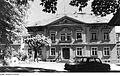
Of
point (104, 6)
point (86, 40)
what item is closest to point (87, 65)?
point (86, 40)

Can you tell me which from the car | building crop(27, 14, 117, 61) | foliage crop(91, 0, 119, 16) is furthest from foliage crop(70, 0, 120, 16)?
the car

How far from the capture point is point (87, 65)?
367 cm

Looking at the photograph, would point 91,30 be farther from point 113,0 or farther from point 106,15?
point 113,0

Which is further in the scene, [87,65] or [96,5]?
[96,5]

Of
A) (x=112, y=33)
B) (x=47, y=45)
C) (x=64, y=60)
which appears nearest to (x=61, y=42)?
(x=47, y=45)

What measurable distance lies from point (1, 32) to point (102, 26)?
2.92m

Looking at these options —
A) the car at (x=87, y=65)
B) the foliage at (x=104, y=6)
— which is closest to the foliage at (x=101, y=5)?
the foliage at (x=104, y=6)

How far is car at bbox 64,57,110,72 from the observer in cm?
368

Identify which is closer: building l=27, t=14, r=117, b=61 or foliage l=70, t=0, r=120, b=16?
building l=27, t=14, r=117, b=61

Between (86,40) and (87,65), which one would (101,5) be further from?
(87,65)

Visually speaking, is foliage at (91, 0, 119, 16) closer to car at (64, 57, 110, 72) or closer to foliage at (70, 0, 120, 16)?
foliage at (70, 0, 120, 16)

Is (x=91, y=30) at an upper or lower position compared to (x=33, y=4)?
lower

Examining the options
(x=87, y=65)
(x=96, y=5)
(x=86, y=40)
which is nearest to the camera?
(x=87, y=65)

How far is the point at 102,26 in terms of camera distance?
4.27 m
